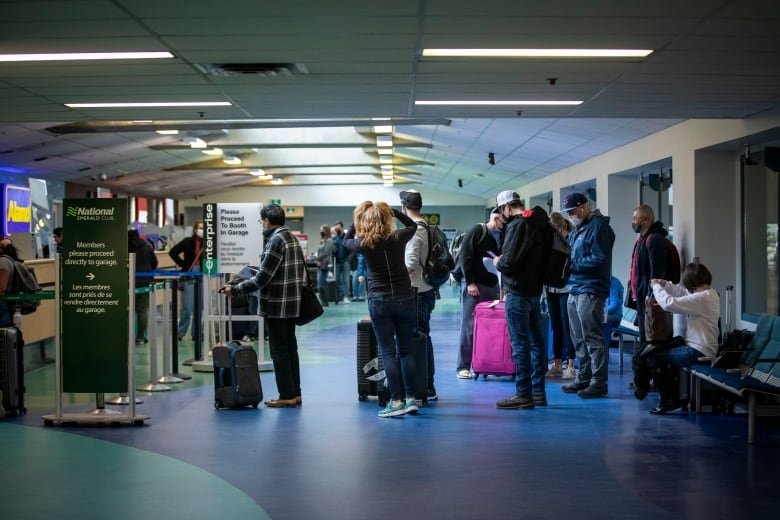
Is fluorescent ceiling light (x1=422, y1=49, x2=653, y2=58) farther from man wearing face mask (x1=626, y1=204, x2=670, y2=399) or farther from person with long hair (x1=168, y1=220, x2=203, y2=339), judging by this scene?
person with long hair (x1=168, y1=220, x2=203, y2=339)

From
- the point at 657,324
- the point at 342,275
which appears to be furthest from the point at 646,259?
the point at 342,275

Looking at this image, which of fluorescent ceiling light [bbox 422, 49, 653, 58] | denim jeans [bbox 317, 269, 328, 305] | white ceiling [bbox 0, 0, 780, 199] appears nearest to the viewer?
white ceiling [bbox 0, 0, 780, 199]

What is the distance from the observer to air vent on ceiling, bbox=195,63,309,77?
238 inches

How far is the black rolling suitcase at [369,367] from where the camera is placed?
6918 mm

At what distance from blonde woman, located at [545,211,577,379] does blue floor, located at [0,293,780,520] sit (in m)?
1.14

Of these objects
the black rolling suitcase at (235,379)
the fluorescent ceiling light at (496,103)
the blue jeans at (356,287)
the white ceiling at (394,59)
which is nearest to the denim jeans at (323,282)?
the blue jeans at (356,287)

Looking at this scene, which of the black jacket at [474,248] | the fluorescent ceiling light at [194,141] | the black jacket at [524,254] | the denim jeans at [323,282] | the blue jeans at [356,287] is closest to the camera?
the black jacket at [524,254]

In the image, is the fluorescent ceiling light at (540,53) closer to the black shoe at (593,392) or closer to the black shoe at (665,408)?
the black shoe at (665,408)

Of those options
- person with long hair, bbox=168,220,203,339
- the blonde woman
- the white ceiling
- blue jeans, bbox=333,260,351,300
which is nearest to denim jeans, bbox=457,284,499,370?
the blonde woman

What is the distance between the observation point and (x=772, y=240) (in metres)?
8.53

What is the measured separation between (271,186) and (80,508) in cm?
2839

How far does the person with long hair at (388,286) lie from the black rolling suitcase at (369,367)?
0.44m

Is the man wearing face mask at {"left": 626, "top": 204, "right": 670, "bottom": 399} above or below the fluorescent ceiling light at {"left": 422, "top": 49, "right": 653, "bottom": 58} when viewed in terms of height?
below

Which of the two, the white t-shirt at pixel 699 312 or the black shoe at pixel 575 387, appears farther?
the black shoe at pixel 575 387
